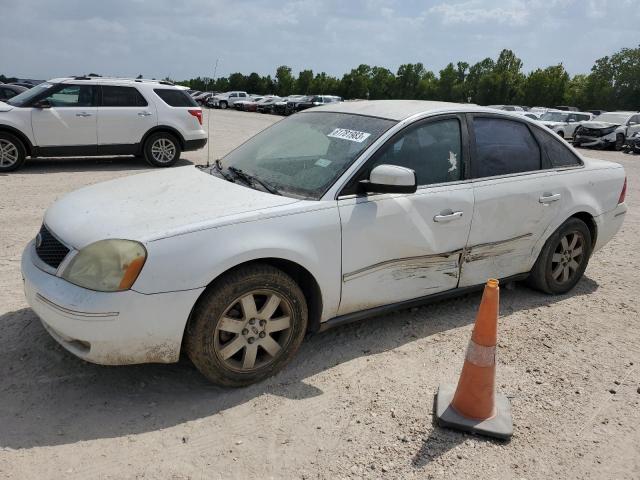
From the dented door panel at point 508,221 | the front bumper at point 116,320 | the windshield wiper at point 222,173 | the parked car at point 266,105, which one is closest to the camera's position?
the front bumper at point 116,320

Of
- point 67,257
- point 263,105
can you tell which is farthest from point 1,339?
point 263,105

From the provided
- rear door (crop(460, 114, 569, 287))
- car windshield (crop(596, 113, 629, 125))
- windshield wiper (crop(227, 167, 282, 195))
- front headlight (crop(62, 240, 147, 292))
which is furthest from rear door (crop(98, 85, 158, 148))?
car windshield (crop(596, 113, 629, 125))

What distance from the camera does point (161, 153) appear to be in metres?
11.4

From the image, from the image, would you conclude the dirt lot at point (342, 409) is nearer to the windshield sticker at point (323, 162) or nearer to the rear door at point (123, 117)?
the windshield sticker at point (323, 162)

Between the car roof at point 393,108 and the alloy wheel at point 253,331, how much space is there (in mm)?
1613

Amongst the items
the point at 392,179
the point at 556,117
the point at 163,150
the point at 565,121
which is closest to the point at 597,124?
the point at 565,121

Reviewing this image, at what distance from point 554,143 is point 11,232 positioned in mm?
5693

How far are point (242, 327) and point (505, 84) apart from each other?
53.9 m

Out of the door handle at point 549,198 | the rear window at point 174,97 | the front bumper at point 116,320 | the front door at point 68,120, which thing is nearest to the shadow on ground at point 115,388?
the front bumper at point 116,320

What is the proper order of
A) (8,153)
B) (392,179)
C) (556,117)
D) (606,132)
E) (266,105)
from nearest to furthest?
(392,179)
(8,153)
(606,132)
(556,117)
(266,105)

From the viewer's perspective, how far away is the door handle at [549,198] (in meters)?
4.41

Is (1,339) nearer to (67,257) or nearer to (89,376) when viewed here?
(89,376)

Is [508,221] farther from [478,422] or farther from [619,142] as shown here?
[619,142]

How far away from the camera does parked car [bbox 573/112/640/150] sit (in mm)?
23250
